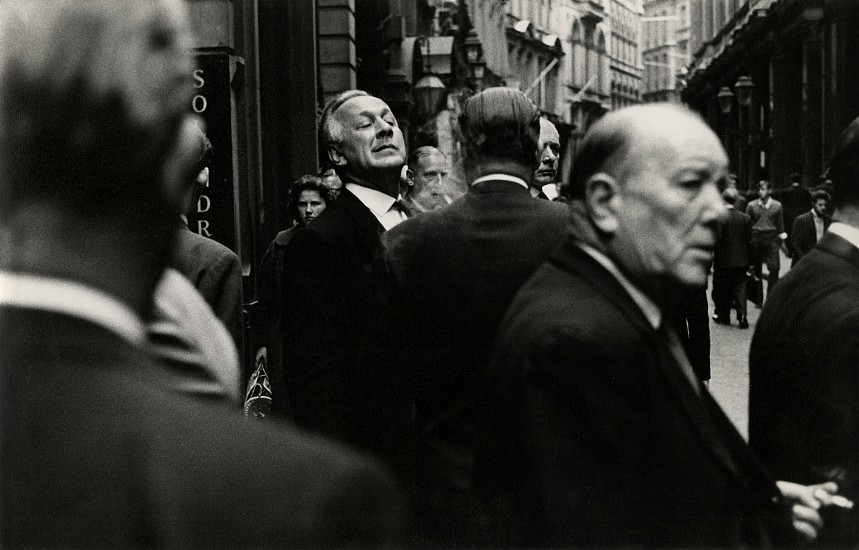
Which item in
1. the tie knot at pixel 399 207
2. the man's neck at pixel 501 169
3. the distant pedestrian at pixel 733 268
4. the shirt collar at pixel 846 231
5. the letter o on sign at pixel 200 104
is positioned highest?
the letter o on sign at pixel 200 104

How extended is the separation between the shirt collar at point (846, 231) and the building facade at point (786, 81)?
18183mm

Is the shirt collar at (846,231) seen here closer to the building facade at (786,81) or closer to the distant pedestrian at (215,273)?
the distant pedestrian at (215,273)

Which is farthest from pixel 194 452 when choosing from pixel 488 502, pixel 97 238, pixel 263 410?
pixel 263 410

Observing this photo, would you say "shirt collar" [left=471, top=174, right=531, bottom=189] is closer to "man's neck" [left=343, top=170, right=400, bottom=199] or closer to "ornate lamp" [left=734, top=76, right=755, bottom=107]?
"man's neck" [left=343, top=170, right=400, bottom=199]

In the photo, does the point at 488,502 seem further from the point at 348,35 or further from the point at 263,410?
the point at 348,35

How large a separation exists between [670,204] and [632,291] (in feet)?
0.54

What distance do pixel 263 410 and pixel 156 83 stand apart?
216 inches

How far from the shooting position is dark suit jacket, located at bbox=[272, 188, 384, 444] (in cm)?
383

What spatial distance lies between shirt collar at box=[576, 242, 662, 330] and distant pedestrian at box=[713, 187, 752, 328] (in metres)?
12.7

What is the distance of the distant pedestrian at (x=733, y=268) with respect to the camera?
48.4ft

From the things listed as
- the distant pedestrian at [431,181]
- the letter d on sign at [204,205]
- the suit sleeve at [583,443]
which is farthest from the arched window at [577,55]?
the suit sleeve at [583,443]

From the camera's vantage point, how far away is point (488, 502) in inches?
89.1

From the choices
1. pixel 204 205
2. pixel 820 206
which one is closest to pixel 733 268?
pixel 820 206

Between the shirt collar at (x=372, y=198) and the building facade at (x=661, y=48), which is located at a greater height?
the building facade at (x=661, y=48)
